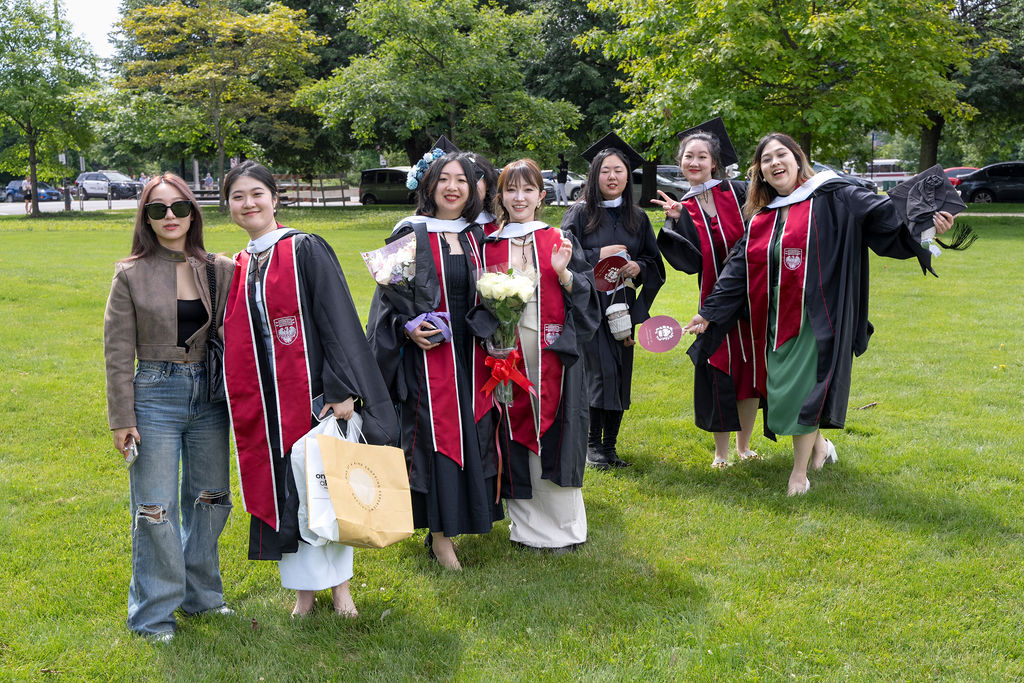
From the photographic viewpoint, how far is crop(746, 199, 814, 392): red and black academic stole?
5.02 m

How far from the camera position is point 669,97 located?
18.9m

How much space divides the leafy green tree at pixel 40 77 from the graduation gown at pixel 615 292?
2733 cm

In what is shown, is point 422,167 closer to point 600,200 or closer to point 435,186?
point 435,186

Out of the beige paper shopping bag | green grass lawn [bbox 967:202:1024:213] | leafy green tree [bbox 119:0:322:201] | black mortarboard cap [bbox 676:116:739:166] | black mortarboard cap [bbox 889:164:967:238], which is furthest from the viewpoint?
leafy green tree [bbox 119:0:322:201]

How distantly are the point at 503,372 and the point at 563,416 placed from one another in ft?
1.43

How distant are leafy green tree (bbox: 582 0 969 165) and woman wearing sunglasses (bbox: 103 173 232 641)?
617 inches

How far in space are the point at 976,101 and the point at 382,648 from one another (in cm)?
2728

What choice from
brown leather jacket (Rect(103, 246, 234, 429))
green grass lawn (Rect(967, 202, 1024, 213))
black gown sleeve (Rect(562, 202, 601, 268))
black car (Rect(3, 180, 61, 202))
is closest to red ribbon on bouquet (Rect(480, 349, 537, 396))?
brown leather jacket (Rect(103, 246, 234, 429))

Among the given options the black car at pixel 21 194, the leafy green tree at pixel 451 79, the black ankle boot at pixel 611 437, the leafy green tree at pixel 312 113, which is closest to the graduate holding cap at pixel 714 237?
the black ankle boot at pixel 611 437

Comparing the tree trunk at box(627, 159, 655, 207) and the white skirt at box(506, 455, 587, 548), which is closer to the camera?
the white skirt at box(506, 455, 587, 548)

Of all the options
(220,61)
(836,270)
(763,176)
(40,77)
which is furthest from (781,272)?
(40,77)

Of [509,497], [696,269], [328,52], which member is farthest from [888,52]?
[328,52]

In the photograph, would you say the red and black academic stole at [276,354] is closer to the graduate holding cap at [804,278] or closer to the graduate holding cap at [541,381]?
the graduate holding cap at [541,381]

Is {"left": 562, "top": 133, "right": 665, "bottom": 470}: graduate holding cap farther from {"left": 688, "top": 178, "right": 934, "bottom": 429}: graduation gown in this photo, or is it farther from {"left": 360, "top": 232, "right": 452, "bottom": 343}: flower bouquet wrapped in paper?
{"left": 360, "top": 232, "right": 452, "bottom": 343}: flower bouquet wrapped in paper
